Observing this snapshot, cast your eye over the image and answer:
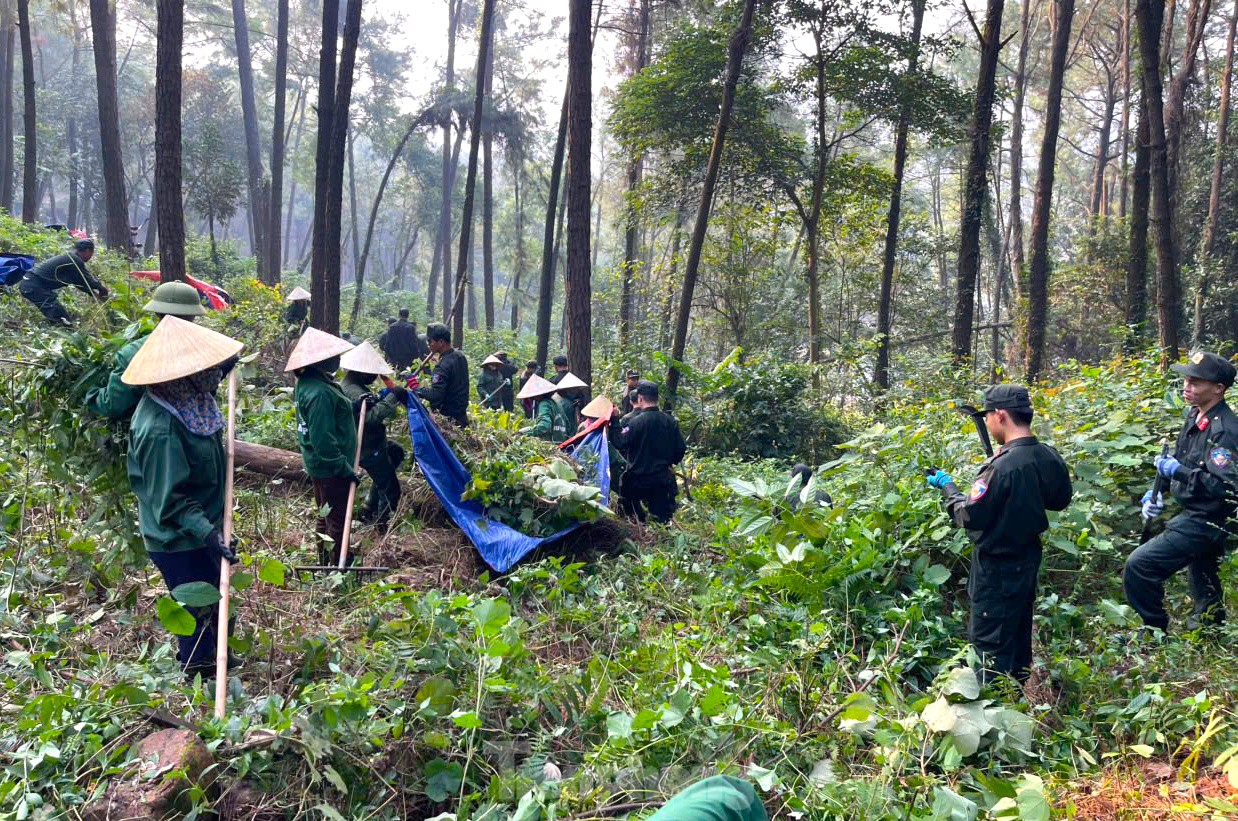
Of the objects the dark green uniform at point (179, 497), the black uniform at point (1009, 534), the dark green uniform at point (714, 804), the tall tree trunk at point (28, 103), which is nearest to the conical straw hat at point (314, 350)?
the dark green uniform at point (179, 497)

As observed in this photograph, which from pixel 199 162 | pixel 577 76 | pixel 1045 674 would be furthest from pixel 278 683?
pixel 199 162

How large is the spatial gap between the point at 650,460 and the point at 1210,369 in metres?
4.29

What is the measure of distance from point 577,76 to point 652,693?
28.3 feet

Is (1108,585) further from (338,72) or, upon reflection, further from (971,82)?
(971,82)

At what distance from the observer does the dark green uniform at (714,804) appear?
1.34 meters

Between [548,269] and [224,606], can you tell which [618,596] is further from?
[548,269]

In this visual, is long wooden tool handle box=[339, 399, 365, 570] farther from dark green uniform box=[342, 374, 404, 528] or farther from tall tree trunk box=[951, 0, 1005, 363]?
tall tree trunk box=[951, 0, 1005, 363]

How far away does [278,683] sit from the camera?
396 cm

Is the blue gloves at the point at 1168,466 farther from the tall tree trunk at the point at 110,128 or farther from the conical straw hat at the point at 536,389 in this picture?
the tall tree trunk at the point at 110,128

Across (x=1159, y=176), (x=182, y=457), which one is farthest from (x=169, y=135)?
(x=1159, y=176)

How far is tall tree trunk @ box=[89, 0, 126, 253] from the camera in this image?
1388 cm

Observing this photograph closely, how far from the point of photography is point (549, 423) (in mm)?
9109

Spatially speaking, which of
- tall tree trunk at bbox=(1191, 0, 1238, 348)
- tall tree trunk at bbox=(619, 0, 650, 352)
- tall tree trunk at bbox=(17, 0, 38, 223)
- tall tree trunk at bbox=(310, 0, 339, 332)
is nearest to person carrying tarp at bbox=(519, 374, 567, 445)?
tall tree trunk at bbox=(310, 0, 339, 332)

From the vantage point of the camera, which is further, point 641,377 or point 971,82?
point 971,82
